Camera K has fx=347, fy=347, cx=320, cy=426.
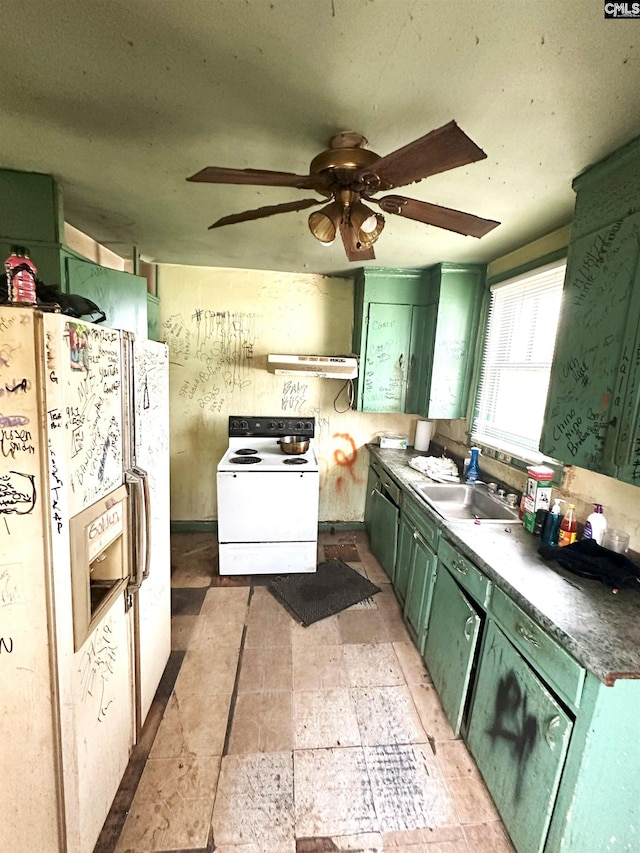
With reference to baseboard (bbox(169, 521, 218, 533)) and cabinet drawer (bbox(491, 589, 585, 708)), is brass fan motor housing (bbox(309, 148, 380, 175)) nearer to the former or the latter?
cabinet drawer (bbox(491, 589, 585, 708))

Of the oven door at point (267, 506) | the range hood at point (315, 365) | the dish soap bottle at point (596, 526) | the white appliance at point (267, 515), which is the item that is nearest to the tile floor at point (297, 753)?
the white appliance at point (267, 515)

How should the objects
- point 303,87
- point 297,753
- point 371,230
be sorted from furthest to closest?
point 297,753
point 371,230
point 303,87

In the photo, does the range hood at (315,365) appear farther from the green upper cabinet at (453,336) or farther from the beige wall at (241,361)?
the green upper cabinet at (453,336)

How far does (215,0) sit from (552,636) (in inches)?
74.0

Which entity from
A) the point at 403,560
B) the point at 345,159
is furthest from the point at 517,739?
the point at 345,159

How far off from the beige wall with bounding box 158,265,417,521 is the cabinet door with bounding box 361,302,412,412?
1.10 ft

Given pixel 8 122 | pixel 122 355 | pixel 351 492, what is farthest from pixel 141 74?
pixel 351 492

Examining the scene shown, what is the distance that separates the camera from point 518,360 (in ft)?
7.51

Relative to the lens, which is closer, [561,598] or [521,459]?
[561,598]

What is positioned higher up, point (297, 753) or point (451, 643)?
point (451, 643)

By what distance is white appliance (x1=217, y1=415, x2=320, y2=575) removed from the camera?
255cm

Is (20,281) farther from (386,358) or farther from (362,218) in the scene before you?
(386,358)

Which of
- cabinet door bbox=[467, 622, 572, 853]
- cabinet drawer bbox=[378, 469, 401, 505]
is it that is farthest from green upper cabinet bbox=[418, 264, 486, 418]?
cabinet door bbox=[467, 622, 572, 853]

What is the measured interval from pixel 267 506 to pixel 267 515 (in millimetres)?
75
